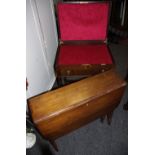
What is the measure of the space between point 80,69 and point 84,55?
0.59 feet

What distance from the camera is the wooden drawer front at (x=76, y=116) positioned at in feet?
3.91

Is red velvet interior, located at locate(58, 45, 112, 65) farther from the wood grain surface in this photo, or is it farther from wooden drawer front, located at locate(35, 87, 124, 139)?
wooden drawer front, located at locate(35, 87, 124, 139)

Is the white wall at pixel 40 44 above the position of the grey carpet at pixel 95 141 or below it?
above

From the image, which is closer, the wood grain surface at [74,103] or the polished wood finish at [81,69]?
the wood grain surface at [74,103]

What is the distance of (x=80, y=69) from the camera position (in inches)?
68.6

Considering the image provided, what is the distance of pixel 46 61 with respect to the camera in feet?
6.23

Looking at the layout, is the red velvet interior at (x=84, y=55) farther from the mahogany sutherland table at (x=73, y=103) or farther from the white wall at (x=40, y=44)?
the mahogany sutherland table at (x=73, y=103)

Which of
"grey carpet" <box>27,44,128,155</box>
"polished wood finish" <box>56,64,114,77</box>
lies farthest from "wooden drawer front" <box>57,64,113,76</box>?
"grey carpet" <box>27,44,128,155</box>

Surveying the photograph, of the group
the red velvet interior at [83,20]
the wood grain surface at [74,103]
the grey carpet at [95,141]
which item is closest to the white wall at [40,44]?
the red velvet interior at [83,20]

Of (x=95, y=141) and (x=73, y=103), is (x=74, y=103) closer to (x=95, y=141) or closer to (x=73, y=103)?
(x=73, y=103)

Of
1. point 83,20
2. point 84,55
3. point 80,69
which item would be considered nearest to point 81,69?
point 80,69
